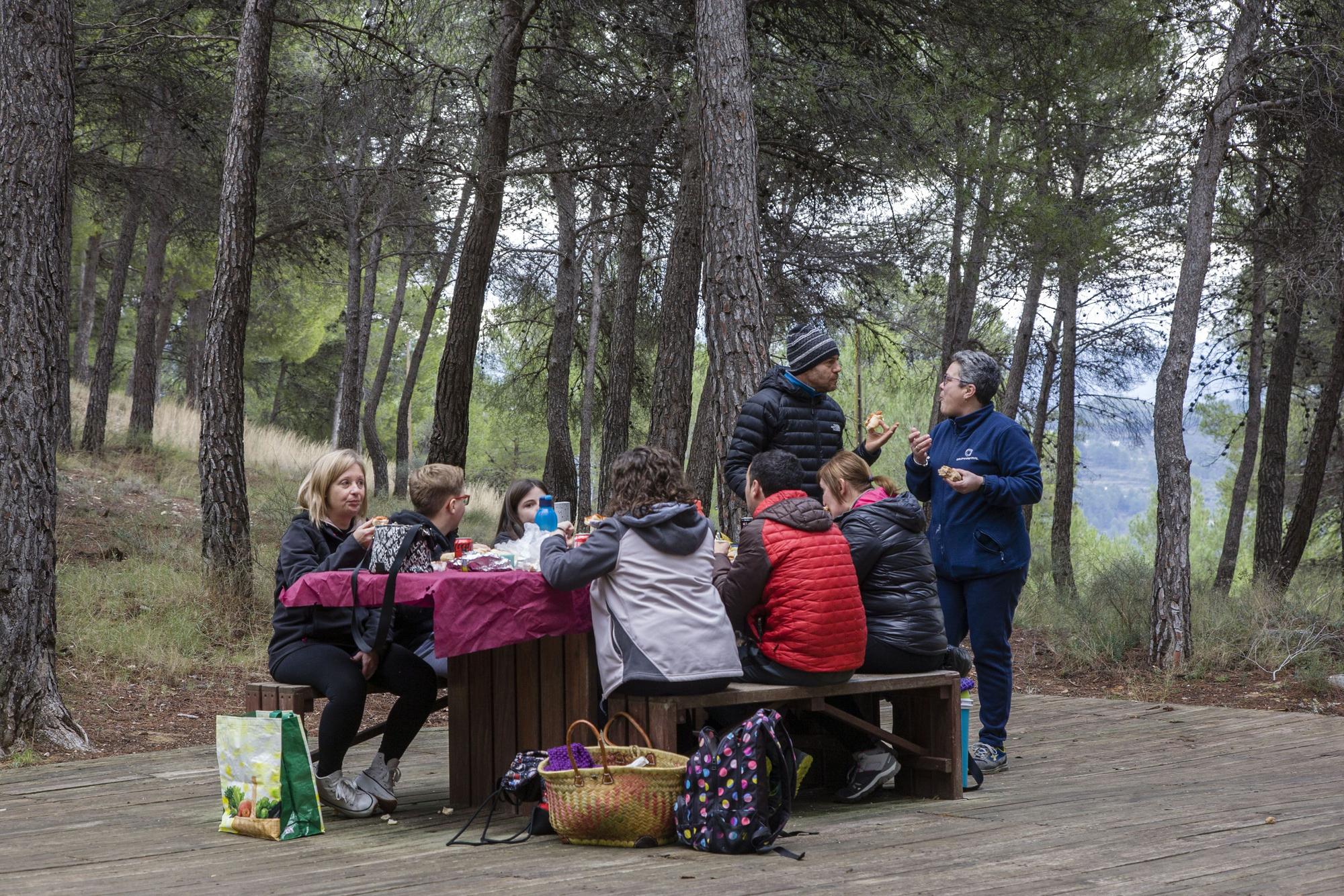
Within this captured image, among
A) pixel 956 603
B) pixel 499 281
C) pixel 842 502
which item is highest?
pixel 499 281

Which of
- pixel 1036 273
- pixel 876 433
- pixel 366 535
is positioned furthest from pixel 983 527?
pixel 1036 273

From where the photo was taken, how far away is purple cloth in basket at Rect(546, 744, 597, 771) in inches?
166

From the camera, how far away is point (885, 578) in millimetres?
4926

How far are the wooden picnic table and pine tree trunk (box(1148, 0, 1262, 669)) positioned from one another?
6078 millimetres

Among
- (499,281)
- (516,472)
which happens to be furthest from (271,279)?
(516,472)

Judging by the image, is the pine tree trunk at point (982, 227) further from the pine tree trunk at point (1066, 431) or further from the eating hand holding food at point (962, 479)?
the eating hand holding food at point (962, 479)

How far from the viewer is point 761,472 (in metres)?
4.73

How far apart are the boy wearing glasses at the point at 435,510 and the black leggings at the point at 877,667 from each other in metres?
1.64

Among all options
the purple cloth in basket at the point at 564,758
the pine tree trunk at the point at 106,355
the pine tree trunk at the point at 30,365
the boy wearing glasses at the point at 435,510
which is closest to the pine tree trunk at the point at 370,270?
the pine tree trunk at the point at 106,355

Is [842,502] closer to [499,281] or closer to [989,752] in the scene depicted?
[989,752]

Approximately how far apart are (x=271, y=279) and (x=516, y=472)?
21.0 metres

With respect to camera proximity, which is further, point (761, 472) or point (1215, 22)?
point (1215, 22)

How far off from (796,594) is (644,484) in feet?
2.30

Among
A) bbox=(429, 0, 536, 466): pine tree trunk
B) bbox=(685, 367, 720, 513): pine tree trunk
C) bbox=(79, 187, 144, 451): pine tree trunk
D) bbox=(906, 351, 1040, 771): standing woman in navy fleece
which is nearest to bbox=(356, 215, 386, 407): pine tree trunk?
bbox=(79, 187, 144, 451): pine tree trunk
